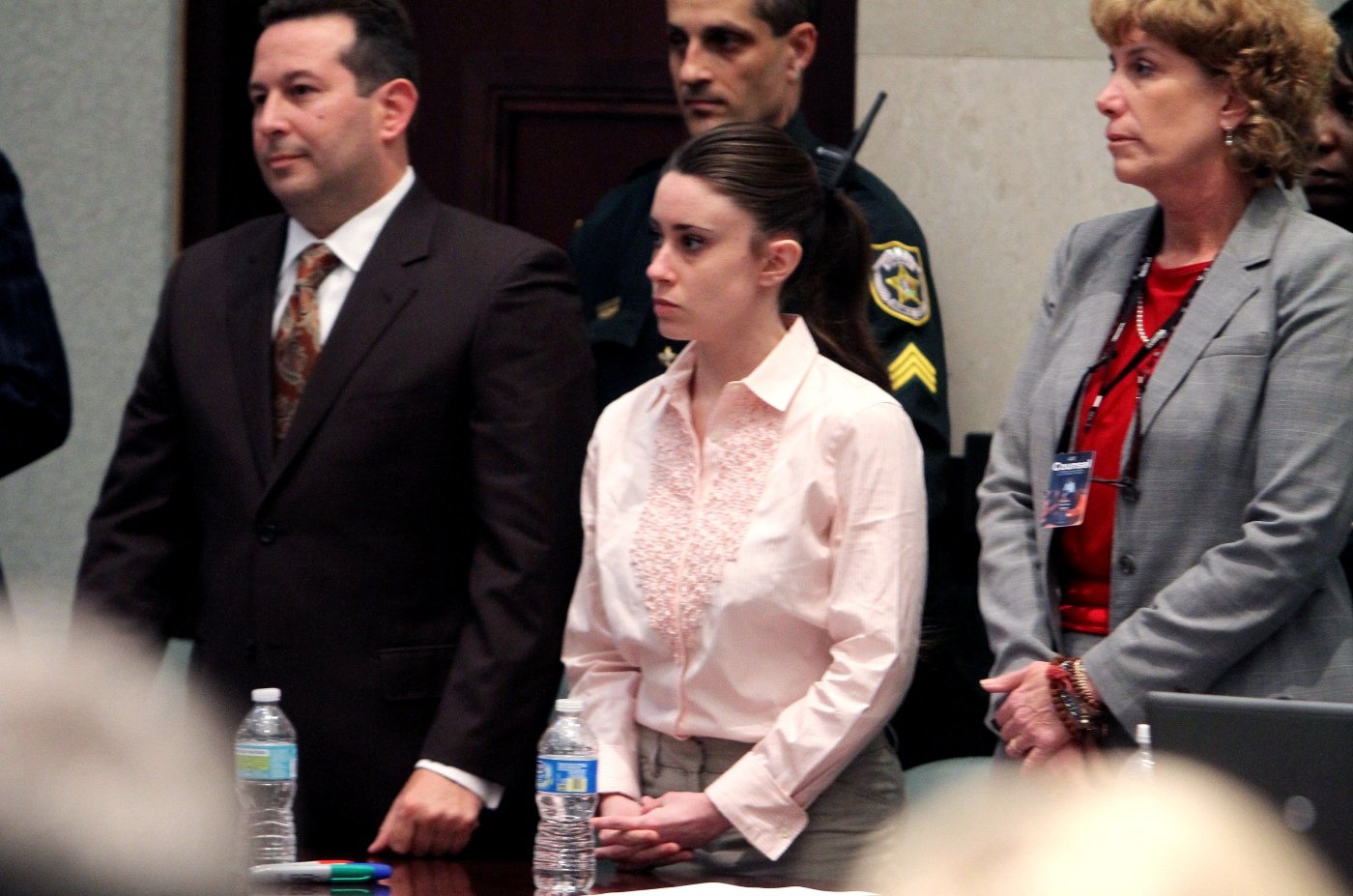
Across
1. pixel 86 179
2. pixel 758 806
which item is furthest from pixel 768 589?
pixel 86 179

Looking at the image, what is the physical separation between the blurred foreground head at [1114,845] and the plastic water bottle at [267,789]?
1.45 metres

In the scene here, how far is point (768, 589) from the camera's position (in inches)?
91.2

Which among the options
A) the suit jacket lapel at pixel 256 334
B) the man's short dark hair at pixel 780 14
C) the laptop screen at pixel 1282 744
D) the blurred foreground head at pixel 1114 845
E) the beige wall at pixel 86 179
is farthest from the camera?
the beige wall at pixel 86 179

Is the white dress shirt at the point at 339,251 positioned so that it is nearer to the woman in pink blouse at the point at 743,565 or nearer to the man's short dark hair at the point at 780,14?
the woman in pink blouse at the point at 743,565

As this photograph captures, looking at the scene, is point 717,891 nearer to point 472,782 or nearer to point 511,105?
point 472,782

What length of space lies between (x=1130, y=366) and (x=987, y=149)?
1.25 m

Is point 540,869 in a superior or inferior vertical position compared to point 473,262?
inferior

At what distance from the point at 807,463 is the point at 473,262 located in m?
0.64

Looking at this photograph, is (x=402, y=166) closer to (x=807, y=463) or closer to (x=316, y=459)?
(x=316, y=459)

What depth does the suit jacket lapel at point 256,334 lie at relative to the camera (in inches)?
104

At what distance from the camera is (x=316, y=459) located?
Result: 2590 millimetres

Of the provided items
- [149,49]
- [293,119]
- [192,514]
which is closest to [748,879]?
[192,514]

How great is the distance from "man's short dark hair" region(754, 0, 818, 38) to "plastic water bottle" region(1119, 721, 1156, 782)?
1.38m

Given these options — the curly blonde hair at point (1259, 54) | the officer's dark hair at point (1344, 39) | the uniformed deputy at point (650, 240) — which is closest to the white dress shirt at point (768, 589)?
the uniformed deputy at point (650, 240)
